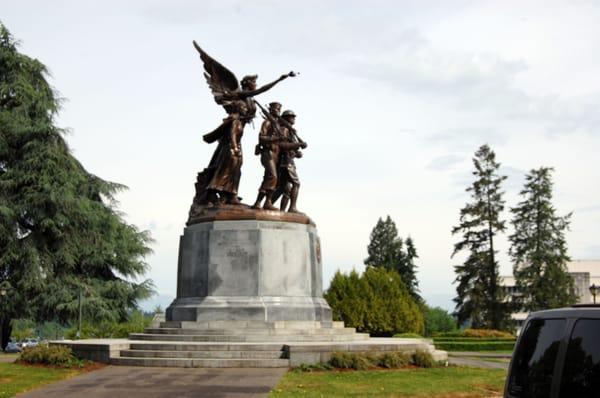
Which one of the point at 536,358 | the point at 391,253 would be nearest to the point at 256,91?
the point at 536,358

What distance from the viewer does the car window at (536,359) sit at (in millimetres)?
5516

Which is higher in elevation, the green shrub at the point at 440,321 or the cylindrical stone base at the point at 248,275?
the cylindrical stone base at the point at 248,275

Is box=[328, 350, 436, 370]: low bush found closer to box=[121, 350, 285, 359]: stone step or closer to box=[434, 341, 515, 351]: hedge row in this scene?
box=[121, 350, 285, 359]: stone step

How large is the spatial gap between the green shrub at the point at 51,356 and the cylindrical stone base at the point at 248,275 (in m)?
3.90

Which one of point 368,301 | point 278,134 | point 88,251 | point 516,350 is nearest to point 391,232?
point 368,301

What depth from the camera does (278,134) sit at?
23.3 meters

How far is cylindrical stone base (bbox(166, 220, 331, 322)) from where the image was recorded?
2069 centimetres

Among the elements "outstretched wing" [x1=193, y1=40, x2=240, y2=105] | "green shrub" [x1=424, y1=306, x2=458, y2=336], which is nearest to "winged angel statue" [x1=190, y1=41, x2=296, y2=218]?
"outstretched wing" [x1=193, y1=40, x2=240, y2=105]

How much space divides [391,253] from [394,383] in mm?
69412

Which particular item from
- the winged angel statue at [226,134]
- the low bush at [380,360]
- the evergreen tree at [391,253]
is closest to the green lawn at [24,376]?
the low bush at [380,360]

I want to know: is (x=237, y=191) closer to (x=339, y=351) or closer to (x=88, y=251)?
(x=339, y=351)

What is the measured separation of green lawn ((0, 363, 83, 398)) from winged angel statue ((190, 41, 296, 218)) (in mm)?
7739

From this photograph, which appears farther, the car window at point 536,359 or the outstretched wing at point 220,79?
the outstretched wing at point 220,79

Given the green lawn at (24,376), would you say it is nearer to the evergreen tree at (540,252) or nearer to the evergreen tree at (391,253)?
the evergreen tree at (540,252)
